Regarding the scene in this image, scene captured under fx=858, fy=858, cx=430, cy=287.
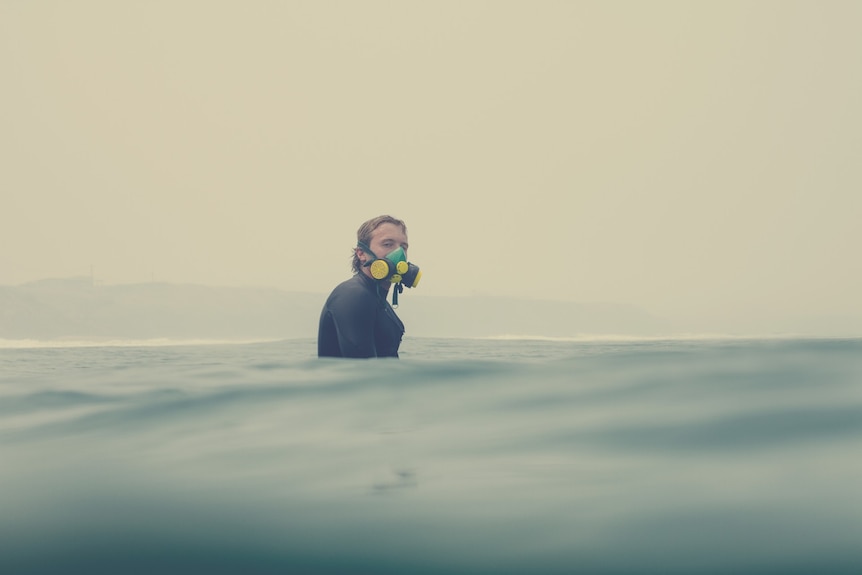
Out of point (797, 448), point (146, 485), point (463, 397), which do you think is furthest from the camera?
point (463, 397)

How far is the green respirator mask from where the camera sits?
21.8ft

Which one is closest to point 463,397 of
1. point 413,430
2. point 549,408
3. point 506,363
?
point 549,408

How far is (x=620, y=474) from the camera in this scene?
269 centimetres

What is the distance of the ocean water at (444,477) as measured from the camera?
1999mm

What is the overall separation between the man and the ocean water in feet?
4.69

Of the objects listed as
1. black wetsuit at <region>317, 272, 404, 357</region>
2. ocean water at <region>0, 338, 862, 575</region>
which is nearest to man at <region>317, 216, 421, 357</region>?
black wetsuit at <region>317, 272, 404, 357</region>

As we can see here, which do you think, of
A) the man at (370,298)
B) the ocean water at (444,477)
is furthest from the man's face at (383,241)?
the ocean water at (444,477)

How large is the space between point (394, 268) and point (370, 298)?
1.12 ft

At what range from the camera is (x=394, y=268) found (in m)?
6.78

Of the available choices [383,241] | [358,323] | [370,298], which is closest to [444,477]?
[358,323]

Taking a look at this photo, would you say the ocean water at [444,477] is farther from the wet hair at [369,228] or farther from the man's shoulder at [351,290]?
the wet hair at [369,228]

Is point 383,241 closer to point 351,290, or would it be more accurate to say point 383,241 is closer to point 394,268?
point 394,268

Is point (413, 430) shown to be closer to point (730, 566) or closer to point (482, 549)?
point (482, 549)

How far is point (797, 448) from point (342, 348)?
12.8 feet
